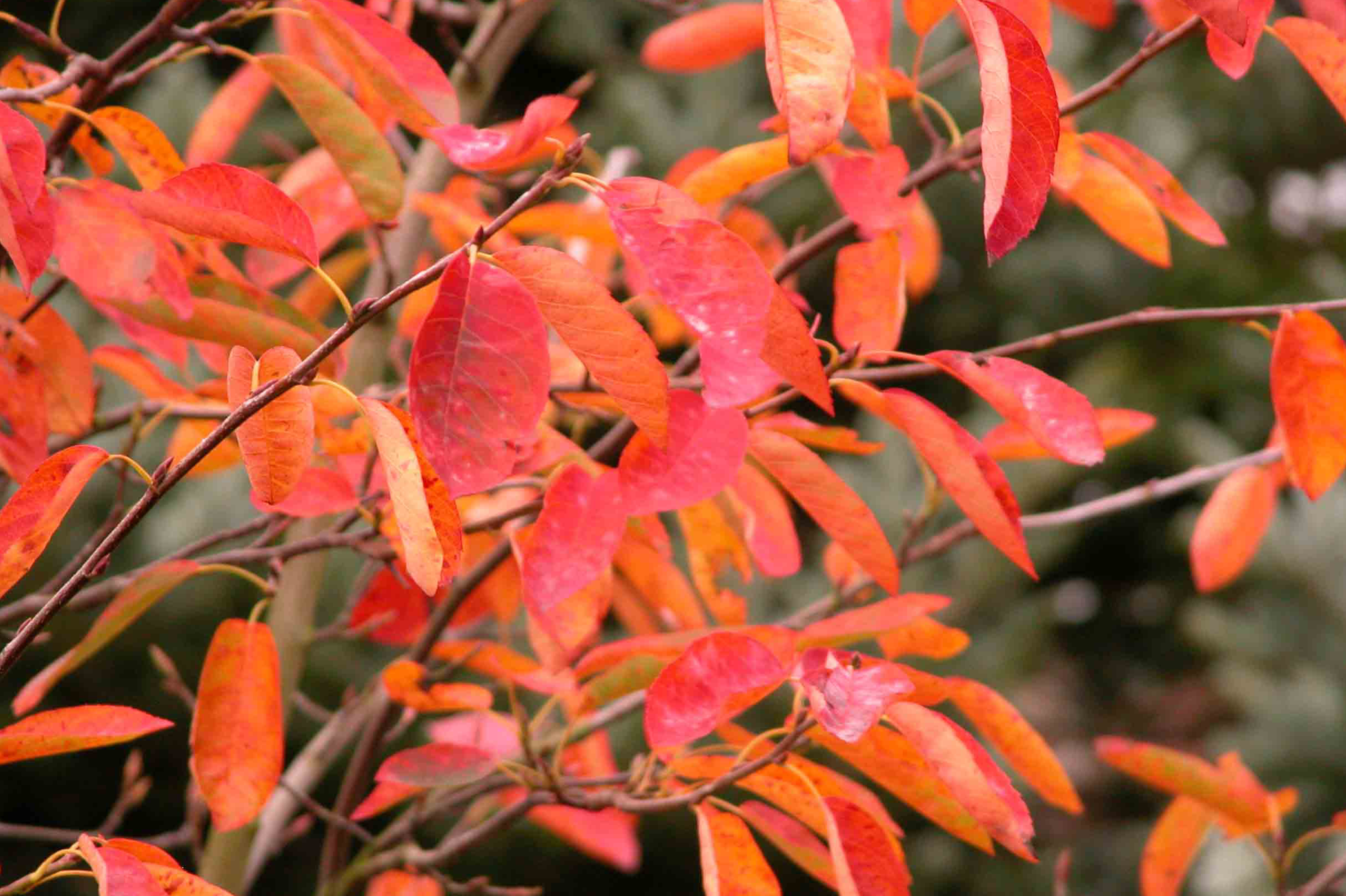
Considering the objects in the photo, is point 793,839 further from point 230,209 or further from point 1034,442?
point 230,209

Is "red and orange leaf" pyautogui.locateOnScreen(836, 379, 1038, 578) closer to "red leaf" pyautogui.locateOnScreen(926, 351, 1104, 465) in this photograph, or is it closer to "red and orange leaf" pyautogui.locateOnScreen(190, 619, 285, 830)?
"red leaf" pyautogui.locateOnScreen(926, 351, 1104, 465)

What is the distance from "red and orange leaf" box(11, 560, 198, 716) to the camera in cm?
74

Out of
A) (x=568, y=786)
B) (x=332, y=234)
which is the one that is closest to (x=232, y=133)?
(x=332, y=234)

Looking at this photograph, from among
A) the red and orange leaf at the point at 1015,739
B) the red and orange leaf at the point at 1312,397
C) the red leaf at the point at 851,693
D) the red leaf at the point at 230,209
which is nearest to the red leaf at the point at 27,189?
the red leaf at the point at 230,209

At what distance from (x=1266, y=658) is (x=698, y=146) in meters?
1.70

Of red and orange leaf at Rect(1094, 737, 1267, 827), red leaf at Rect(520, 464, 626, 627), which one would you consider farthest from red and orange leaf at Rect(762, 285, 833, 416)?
red and orange leaf at Rect(1094, 737, 1267, 827)

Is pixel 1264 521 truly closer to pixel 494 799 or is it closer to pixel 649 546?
pixel 649 546

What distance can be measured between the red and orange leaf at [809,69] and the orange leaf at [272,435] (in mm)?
239

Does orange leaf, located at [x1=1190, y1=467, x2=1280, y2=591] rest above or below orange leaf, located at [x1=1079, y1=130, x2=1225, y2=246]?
below

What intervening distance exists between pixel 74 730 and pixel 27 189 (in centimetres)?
27

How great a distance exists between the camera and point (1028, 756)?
0.80 meters

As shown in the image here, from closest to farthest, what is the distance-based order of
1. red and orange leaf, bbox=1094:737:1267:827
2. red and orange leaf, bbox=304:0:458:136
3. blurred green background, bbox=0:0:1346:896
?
red and orange leaf, bbox=304:0:458:136 → red and orange leaf, bbox=1094:737:1267:827 → blurred green background, bbox=0:0:1346:896

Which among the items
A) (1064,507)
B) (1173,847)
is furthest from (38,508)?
(1064,507)

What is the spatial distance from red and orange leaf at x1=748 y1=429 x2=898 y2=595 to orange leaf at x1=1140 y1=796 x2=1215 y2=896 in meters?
0.50
